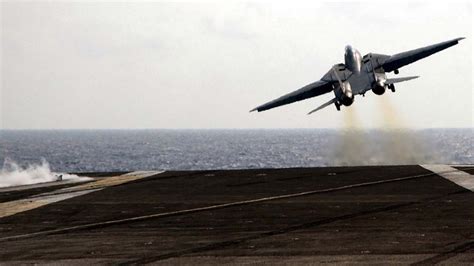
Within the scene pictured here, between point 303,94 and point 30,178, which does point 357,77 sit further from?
point 30,178

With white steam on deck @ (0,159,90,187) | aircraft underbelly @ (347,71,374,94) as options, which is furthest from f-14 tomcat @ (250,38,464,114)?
white steam on deck @ (0,159,90,187)

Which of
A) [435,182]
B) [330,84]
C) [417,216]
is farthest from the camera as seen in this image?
[330,84]

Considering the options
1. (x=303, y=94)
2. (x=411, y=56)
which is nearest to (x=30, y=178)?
(x=303, y=94)

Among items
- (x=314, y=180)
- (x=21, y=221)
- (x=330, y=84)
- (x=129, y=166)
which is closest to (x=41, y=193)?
(x=21, y=221)

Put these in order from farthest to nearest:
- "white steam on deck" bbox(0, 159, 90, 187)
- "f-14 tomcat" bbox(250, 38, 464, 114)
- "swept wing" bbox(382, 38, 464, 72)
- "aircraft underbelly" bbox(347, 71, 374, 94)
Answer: "white steam on deck" bbox(0, 159, 90, 187), "swept wing" bbox(382, 38, 464, 72), "aircraft underbelly" bbox(347, 71, 374, 94), "f-14 tomcat" bbox(250, 38, 464, 114)

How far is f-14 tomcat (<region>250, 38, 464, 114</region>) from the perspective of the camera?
42.0m

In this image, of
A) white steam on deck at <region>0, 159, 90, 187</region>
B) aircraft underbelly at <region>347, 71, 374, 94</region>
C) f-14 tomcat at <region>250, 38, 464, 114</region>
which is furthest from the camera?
white steam on deck at <region>0, 159, 90, 187</region>

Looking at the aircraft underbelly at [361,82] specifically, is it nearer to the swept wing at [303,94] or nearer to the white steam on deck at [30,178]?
the swept wing at [303,94]

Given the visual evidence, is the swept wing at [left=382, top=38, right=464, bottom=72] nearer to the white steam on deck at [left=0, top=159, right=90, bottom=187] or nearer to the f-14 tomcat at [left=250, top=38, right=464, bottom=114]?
the f-14 tomcat at [left=250, top=38, right=464, bottom=114]

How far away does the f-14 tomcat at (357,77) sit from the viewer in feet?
138

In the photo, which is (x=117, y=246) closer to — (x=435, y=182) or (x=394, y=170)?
(x=435, y=182)

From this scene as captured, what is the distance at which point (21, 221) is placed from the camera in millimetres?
26469

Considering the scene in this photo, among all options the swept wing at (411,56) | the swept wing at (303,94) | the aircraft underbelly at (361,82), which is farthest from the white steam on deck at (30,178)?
the swept wing at (411,56)

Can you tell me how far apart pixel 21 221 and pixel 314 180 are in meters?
19.9
